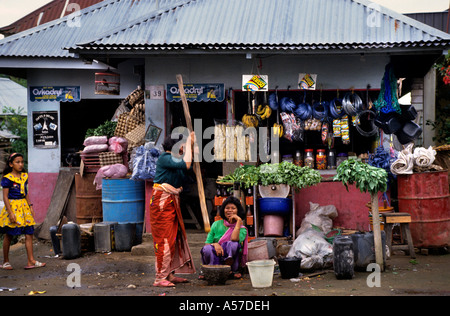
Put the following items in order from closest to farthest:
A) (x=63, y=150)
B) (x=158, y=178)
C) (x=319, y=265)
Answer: (x=158, y=178)
(x=319, y=265)
(x=63, y=150)

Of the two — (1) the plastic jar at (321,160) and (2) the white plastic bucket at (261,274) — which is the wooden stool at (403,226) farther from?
(2) the white plastic bucket at (261,274)

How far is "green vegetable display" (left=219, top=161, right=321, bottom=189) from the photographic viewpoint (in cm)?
954

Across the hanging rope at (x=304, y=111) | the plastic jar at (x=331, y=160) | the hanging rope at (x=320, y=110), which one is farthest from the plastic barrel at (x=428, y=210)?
the hanging rope at (x=304, y=111)

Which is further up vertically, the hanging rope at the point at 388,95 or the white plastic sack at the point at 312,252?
the hanging rope at the point at 388,95

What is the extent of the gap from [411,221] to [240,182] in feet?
9.64

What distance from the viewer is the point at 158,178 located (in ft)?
24.7

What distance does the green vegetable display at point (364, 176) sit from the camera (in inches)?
304

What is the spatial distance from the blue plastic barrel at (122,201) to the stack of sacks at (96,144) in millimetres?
824

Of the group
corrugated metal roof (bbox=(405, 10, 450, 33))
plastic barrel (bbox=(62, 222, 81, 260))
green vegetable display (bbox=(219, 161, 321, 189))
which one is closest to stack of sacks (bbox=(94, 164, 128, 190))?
plastic barrel (bbox=(62, 222, 81, 260))

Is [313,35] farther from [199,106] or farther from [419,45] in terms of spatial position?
[199,106]

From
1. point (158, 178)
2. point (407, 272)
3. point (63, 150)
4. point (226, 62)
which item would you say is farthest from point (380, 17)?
point (63, 150)

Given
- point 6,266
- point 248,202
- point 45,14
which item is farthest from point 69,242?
point 45,14

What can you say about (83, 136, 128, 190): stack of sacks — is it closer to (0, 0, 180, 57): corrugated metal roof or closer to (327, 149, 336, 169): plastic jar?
(0, 0, 180, 57): corrugated metal roof

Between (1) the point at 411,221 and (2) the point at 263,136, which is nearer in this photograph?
(1) the point at 411,221
